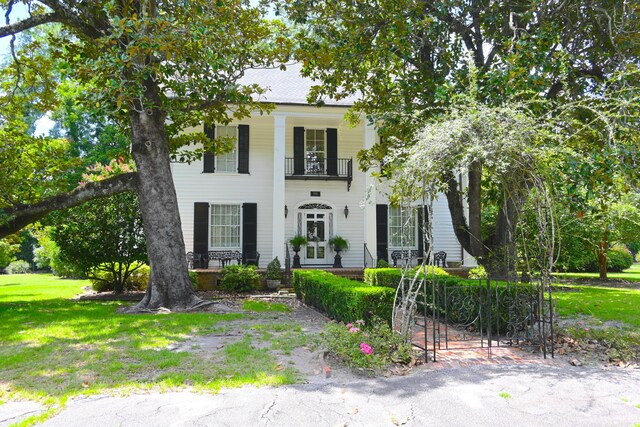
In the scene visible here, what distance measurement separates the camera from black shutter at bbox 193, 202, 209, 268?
17516 millimetres

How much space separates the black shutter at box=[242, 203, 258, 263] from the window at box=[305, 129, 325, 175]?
2.73 metres

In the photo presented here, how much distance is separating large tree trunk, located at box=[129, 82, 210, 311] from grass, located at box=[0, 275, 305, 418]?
1.15 m

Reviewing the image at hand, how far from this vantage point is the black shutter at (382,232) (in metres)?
18.3

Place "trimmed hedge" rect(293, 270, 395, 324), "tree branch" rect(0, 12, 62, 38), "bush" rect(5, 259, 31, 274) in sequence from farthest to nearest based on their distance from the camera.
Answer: "bush" rect(5, 259, 31, 274)
"tree branch" rect(0, 12, 62, 38)
"trimmed hedge" rect(293, 270, 395, 324)

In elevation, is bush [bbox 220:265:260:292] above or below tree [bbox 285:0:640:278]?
below

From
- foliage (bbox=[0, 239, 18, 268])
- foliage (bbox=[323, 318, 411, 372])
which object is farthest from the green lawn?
foliage (bbox=[0, 239, 18, 268])

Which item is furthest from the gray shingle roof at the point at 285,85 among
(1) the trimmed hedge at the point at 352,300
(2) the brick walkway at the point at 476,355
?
(2) the brick walkway at the point at 476,355

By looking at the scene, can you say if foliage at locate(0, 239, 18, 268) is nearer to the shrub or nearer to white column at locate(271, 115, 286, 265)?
white column at locate(271, 115, 286, 265)

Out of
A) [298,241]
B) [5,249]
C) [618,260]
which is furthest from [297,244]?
[618,260]

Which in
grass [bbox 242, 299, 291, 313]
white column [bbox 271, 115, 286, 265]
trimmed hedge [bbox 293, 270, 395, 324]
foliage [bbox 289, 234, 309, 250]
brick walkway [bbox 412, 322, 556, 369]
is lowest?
brick walkway [bbox 412, 322, 556, 369]

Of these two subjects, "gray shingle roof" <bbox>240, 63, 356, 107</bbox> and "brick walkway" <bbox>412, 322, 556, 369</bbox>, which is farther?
"gray shingle roof" <bbox>240, 63, 356, 107</bbox>

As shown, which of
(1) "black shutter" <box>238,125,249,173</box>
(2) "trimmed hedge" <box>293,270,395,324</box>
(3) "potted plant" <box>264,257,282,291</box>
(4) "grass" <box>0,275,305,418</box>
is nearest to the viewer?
(4) "grass" <box>0,275,305,418</box>

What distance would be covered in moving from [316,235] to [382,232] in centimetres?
261

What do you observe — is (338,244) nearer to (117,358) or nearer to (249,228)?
(249,228)
